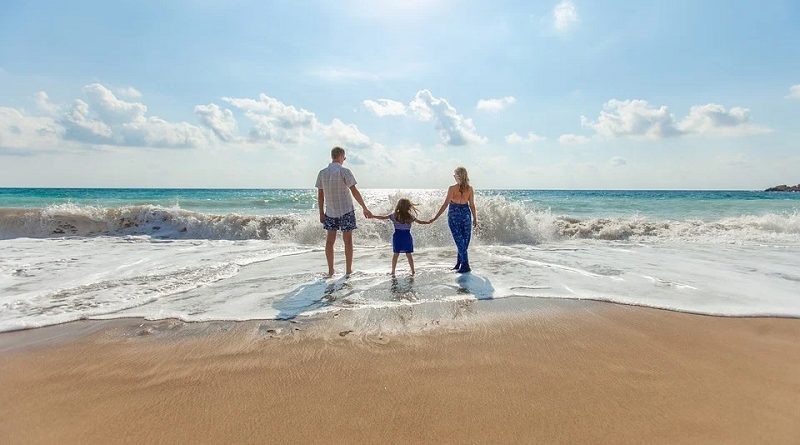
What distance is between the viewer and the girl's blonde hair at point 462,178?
23.5 ft

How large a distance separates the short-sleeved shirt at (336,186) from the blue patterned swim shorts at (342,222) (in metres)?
0.06

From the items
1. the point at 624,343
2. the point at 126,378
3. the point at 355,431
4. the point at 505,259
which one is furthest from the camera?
the point at 505,259

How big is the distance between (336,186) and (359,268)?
5.31 feet

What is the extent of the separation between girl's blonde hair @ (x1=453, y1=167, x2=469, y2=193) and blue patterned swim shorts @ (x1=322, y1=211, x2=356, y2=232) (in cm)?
189

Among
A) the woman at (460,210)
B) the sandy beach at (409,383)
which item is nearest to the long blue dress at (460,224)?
the woman at (460,210)

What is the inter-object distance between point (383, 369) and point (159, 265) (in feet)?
20.3

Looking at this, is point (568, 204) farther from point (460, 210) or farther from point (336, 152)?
point (336, 152)

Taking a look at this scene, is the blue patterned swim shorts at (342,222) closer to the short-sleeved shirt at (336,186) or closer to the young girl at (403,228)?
the short-sleeved shirt at (336,186)

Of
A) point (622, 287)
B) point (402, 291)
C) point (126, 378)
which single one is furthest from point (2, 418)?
point (622, 287)

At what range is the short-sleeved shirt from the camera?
678cm

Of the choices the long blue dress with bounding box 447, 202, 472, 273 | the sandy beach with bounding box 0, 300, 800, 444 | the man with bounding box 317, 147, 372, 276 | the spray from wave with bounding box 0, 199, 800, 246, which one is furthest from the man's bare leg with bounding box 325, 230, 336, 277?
the spray from wave with bounding box 0, 199, 800, 246

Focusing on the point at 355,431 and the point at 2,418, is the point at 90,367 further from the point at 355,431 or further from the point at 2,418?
the point at 355,431

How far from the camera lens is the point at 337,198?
6.82 m

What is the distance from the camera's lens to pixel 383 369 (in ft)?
10.1
